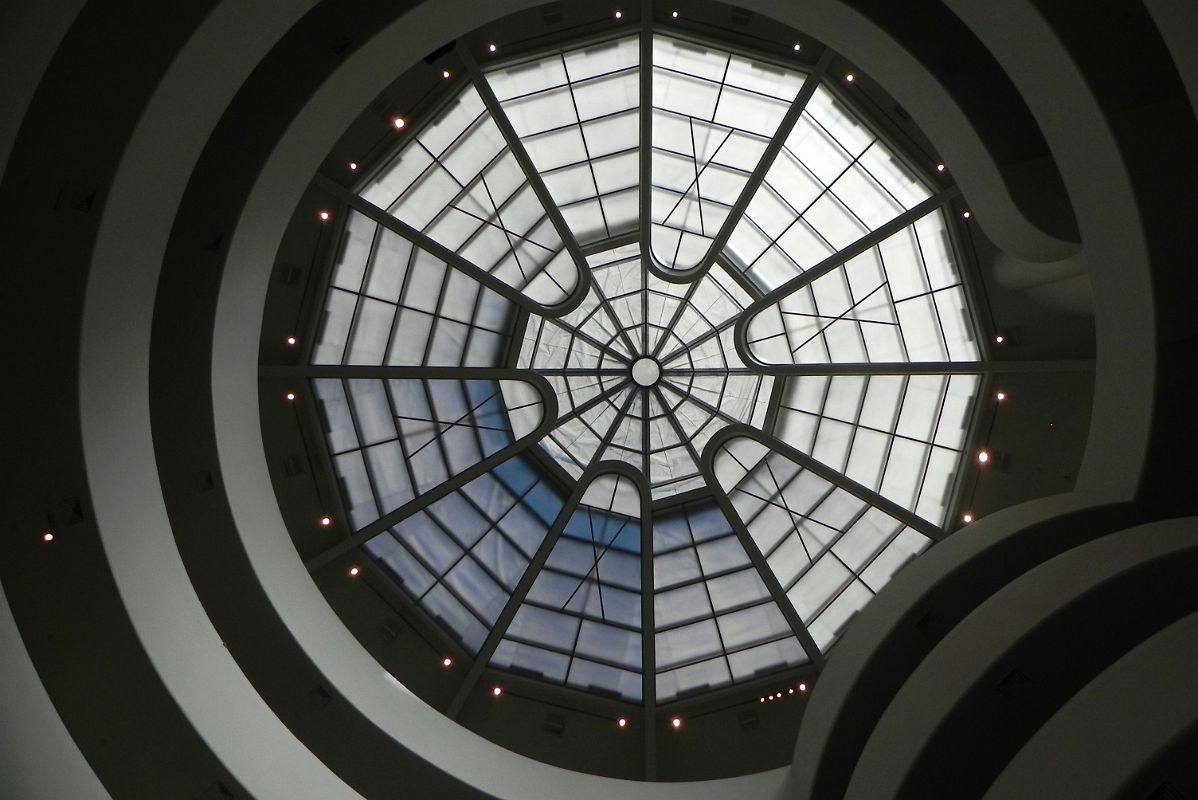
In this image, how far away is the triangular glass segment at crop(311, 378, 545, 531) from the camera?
51.2 ft

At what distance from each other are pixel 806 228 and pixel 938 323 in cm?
317

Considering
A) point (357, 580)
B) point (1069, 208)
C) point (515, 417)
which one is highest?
point (515, 417)

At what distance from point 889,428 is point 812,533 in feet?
8.99

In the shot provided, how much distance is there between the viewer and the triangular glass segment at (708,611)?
16562mm

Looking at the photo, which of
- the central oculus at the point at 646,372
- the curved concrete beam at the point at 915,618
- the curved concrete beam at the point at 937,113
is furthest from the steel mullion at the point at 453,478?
the curved concrete beam at the point at 937,113

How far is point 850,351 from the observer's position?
16781 millimetres

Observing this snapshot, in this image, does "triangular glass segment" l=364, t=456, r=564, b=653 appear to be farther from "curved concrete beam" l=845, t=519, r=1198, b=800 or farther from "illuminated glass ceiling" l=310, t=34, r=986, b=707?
"curved concrete beam" l=845, t=519, r=1198, b=800

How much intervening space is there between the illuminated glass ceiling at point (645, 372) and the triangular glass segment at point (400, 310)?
48 mm

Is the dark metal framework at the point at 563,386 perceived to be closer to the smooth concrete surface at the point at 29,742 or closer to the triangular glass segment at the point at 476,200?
the triangular glass segment at the point at 476,200

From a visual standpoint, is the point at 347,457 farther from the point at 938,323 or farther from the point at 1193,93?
the point at 1193,93

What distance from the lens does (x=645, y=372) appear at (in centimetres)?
1725

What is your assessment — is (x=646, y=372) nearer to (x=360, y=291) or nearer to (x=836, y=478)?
(x=836, y=478)

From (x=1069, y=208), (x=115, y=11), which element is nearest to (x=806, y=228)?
(x=1069, y=208)

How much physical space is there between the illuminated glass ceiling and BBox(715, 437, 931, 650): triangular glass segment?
5 cm
